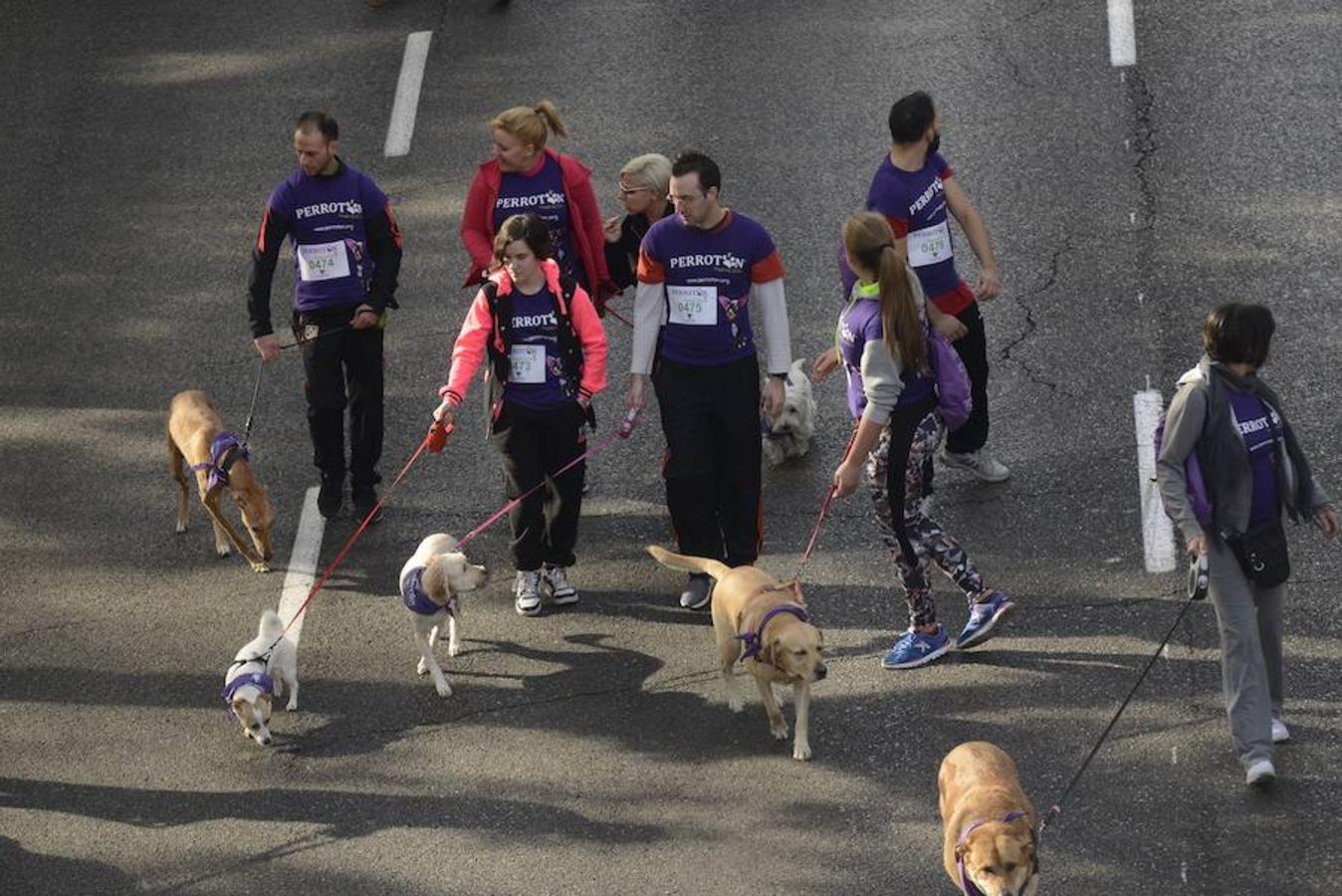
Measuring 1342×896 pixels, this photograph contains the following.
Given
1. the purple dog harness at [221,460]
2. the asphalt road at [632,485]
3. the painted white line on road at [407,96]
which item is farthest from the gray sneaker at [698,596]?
the painted white line on road at [407,96]

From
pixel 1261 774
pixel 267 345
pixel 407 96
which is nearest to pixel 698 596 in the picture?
pixel 267 345

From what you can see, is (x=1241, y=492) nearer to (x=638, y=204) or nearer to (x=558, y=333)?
(x=558, y=333)

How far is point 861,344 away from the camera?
7.89 meters

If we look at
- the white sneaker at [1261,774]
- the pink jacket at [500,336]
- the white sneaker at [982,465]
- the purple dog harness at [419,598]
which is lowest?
the white sneaker at [1261,774]

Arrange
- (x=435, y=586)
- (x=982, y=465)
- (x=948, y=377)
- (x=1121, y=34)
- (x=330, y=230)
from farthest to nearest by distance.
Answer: (x=1121, y=34), (x=982, y=465), (x=330, y=230), (x=435, y=586), (x=948, y=377)

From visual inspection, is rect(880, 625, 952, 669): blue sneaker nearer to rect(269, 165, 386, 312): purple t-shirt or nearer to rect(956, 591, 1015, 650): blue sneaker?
rect(956, 591, 1015, 650): blue sneaker

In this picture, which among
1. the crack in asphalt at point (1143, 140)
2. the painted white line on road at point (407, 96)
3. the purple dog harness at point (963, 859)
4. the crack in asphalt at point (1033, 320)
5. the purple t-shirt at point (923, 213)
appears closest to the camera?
the purple dog harness at point (963, 859)

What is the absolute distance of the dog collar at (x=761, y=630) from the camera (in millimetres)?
7832

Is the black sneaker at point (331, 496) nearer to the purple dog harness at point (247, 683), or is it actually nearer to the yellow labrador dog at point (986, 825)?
the purple dog harness at point (247, 683)

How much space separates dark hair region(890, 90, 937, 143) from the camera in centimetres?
876

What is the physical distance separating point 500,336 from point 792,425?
1.85 metres

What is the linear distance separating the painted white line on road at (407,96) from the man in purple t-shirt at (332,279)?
3467mm

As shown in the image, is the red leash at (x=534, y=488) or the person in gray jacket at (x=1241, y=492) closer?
the person in gray jacket at (x=1241, y=492)

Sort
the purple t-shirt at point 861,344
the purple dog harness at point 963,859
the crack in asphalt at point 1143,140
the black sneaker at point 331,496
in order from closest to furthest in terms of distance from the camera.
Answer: the purple dog harness at point 963,859, the purple t-shirt at point 861,344, the black sneaker at point 331,496, the crack in asphalt at point 1143,140
